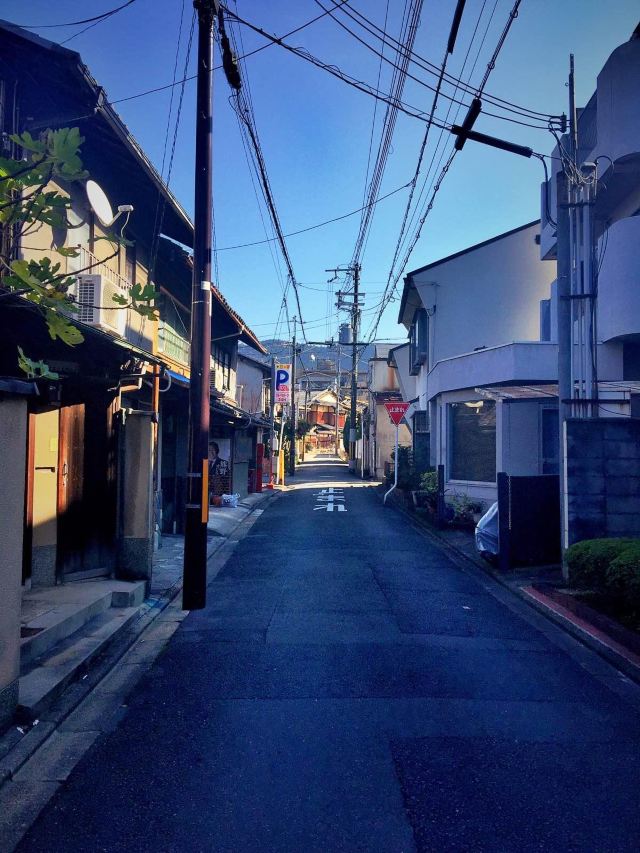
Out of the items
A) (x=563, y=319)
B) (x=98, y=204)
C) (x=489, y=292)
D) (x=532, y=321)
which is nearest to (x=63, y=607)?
(x=98, y=204)

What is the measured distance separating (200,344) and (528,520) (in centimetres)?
624

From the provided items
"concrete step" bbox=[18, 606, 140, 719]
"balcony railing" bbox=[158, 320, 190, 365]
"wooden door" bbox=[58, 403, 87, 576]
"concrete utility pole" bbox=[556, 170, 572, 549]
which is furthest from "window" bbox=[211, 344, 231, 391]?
"concrete step" bbox=[18, 606, 140, 719]

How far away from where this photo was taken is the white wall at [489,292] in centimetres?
1988

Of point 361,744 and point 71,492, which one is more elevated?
point 71,492

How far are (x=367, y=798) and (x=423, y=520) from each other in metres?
13.9

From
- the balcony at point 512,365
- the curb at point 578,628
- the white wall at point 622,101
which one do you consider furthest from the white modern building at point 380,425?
the curb at point 578,628

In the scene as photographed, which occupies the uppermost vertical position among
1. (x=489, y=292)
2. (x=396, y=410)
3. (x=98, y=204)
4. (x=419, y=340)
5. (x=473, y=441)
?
(x=489, y=292)

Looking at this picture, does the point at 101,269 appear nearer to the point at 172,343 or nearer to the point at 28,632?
the point at 172,343

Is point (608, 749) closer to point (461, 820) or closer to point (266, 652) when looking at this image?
point (461, 820)

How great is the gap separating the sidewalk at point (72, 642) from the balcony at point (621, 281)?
→ 29.7ft

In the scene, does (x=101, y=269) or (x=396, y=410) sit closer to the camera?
(x=101, y=269)

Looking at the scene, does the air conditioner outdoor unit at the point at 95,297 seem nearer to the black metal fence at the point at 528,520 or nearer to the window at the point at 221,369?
the black metal fence at the point at 528,520

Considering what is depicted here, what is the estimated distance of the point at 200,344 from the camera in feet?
25.8

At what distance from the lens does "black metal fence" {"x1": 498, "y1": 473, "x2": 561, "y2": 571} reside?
10.4m
